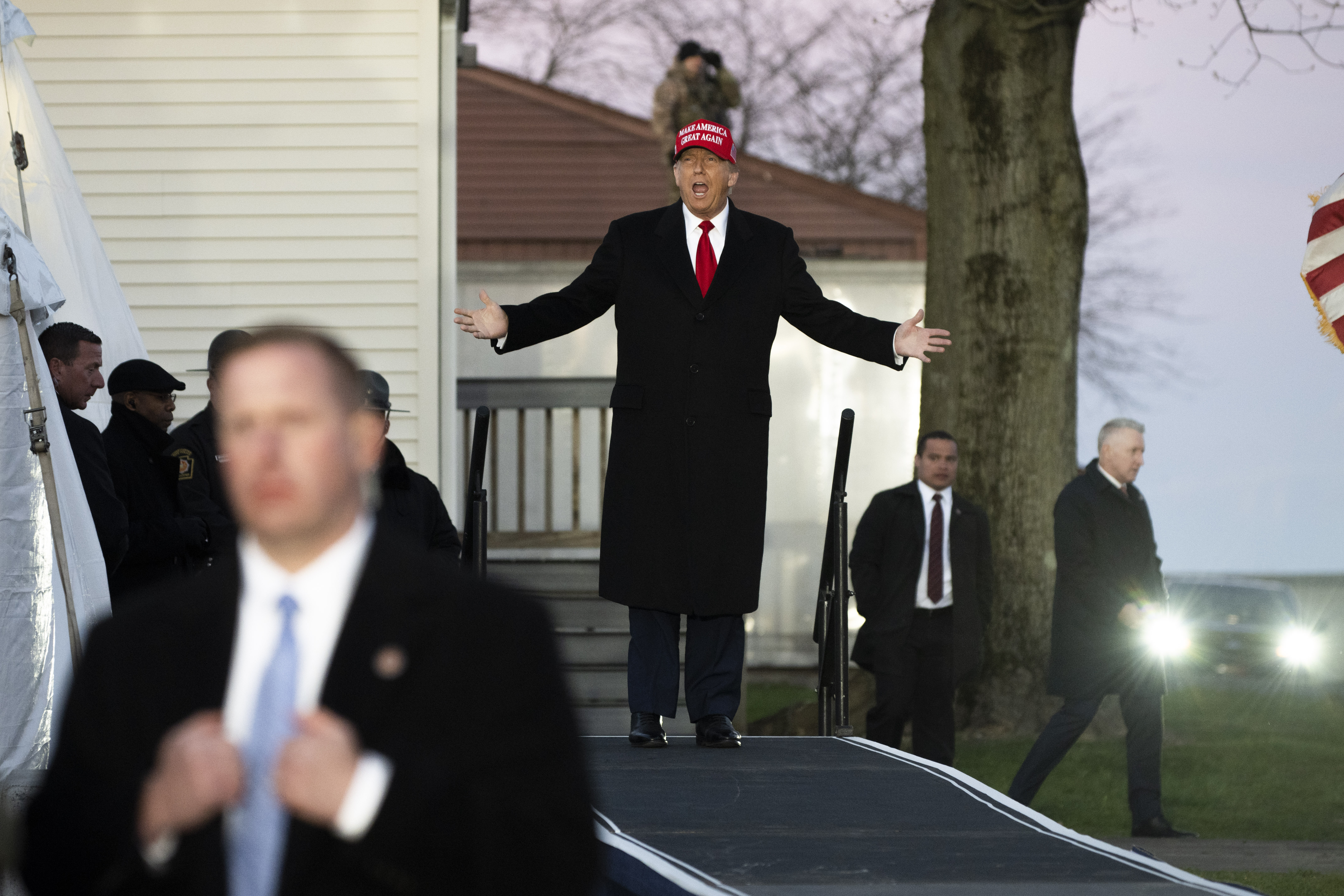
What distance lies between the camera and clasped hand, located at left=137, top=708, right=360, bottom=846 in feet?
5.35

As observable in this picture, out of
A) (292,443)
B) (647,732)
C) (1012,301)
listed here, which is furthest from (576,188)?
(292,443)

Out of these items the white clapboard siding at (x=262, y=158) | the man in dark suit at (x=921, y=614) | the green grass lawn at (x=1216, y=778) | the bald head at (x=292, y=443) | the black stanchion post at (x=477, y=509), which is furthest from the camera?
the white clapboard siding at (x=262, y=158)

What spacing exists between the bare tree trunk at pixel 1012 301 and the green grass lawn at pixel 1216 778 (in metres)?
Answer: 0.63

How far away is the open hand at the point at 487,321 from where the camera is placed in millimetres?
5258

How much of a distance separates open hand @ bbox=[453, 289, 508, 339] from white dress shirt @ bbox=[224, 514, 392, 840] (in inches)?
137

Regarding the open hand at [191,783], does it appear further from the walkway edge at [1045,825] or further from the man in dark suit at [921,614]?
the man in dark suit at [921,614]

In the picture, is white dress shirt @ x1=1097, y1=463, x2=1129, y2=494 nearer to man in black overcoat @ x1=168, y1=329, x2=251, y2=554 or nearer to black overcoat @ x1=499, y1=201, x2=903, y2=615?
black overcoat @ x1=499, y1=201, x2=903, y2=615

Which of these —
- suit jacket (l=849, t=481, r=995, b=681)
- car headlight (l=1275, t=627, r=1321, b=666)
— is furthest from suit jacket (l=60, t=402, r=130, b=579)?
car headlight (l=1275, t=627, r=1321, b=666)

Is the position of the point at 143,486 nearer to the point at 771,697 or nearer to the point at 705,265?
the point at 705,265

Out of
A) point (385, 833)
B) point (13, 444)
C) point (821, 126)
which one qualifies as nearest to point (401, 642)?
point (385, 833)

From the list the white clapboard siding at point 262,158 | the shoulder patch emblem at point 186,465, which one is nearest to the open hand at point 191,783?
the shoulder patch emblem at point 186,465

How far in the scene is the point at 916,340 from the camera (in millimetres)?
5258

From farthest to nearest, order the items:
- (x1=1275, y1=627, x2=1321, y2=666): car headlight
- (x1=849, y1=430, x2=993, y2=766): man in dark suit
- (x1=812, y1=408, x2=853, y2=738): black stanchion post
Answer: (x1=1275, y1=627, x2=1321, y2=666): car headlight
(x1=849, y1=430, x2=993, y2=766): man in dark suit
(x1=812, y1=408, x2=853, y2=738): black stanchion post

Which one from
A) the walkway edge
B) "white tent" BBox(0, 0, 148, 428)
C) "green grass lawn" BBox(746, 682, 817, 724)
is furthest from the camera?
"green grass lawn" BBox(746, 682, 817, 724)
